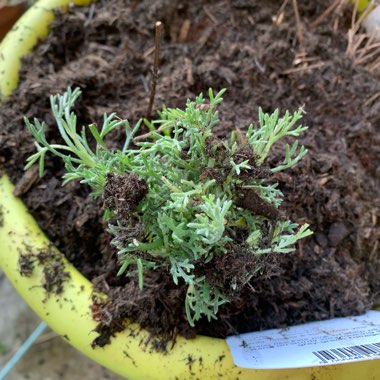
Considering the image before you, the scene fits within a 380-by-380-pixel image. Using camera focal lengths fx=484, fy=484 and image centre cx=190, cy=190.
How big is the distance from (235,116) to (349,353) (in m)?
0.55

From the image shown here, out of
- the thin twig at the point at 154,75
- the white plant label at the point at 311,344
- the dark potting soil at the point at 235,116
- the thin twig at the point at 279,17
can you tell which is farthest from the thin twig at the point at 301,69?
the white plant label at the point at 311,344

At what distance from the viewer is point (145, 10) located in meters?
1.24

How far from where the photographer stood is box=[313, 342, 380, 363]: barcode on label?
718 mm

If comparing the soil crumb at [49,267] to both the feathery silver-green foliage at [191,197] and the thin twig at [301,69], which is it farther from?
the thin twig at [301,69]

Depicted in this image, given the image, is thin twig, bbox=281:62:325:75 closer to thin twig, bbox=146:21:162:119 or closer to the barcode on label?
thin twig, bbox=146:21:162:119

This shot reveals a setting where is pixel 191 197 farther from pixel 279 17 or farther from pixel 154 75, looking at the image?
pixel 279 17

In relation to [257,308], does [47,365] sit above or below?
below

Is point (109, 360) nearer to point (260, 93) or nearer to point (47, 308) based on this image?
point (47, 308)

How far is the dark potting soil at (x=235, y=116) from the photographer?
941 millimetres

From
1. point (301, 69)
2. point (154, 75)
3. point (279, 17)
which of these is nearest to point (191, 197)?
point (154, 75)

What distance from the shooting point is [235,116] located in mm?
1069

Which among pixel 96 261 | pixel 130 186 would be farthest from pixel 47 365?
pixel 130 186

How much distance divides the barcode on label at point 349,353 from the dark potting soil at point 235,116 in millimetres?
179

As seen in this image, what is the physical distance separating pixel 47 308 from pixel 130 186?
14.4 inches
